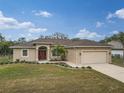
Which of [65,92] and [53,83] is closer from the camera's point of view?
[65,92]

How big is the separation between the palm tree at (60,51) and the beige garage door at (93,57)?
5.34 meters

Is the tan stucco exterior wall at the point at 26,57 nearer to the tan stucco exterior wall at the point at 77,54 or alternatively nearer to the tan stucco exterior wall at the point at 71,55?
the tan stucco exterior wall at the point at 71,55

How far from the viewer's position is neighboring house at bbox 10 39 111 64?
27.7m

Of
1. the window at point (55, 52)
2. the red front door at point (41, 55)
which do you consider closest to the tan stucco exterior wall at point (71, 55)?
the window at point (55, 52)

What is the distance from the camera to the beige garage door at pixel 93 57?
90.9 ft

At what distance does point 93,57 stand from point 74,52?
116 inches

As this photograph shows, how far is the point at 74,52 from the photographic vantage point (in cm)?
2822

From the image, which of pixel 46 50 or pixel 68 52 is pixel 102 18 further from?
pixel 46 50

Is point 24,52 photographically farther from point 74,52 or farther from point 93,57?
point 93,57

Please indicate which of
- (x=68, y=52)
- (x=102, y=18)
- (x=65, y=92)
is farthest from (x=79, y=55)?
(x=65, y=92)

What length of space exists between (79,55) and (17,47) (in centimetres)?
1060

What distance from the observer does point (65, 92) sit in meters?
11.3

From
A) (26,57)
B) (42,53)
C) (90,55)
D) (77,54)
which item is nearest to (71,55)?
(77,54)

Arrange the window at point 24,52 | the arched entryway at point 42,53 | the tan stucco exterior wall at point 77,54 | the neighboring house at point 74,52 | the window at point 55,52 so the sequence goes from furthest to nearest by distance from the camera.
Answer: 1. the arched entryway at point 42,53
2. the window at point 55,52
3. the window at point 24,52
4. the neighboring house at point 74,52
5. the tan stucco exterior wall at point 77,54
